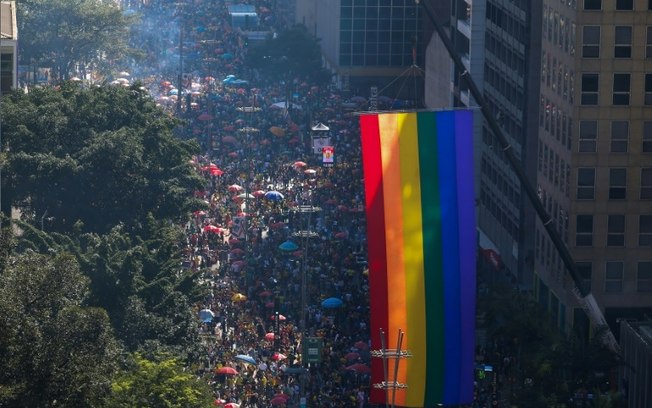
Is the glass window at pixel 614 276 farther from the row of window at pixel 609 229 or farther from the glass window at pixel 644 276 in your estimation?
the row of window at pixel 609 229

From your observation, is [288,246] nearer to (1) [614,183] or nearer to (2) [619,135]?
(1) [614,183]

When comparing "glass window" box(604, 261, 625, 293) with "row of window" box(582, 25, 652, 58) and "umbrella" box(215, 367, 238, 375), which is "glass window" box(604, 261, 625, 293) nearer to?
"row of window" box(582, 25, 652, 58)

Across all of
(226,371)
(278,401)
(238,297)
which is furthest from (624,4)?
(238,297)

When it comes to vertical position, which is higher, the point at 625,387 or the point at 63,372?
the point at 63,372

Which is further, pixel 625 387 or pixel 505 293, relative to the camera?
pixel 505 293

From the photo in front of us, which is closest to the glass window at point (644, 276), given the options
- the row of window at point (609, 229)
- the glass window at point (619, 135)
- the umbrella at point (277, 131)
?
the row of window at point (609, 229)

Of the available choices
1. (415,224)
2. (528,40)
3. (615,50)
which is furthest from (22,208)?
(415,224)

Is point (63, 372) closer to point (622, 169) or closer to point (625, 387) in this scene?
point (625, 387)
